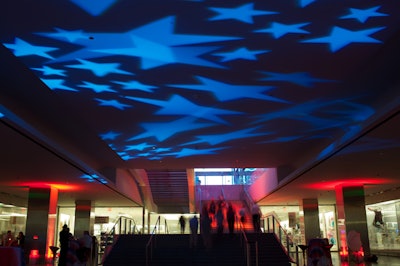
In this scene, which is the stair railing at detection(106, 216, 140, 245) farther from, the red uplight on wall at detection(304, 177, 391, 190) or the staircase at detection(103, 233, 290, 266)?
the red uplight on wall at detection(304, 177, 391, 190)

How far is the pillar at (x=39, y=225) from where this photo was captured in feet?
54.2

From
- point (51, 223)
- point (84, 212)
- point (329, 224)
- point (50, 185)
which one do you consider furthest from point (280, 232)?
point (329, 224)

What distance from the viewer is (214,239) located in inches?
656

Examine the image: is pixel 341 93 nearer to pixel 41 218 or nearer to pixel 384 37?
pixel 384 37

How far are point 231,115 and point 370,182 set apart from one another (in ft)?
30.8

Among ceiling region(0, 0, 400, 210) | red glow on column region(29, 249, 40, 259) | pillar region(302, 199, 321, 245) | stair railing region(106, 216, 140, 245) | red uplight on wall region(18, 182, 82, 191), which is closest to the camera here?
ceiling region(0, 0, 400, 210)

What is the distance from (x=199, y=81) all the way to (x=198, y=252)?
28.3 ft

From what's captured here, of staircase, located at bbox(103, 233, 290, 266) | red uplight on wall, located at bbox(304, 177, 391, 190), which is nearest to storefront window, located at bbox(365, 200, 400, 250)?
red uplight on wall, located at bbox(304, 177, 391, 190)

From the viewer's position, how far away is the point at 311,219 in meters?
23.8

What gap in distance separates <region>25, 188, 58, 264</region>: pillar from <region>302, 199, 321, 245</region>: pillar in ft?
44.2

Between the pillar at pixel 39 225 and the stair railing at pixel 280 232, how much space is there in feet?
29.7

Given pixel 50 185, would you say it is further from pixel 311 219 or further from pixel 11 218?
pixel 311 219

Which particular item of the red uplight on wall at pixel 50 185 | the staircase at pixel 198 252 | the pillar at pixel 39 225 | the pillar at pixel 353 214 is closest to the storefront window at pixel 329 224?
the pillar at pixel 353 214

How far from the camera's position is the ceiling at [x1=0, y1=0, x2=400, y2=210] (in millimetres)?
5832
